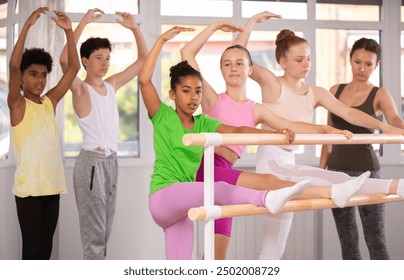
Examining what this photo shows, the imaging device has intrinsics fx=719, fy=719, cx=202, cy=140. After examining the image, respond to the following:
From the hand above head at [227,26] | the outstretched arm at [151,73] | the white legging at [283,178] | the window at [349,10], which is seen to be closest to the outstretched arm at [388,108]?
the window at [349,10]

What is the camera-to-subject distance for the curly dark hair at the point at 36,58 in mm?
1957

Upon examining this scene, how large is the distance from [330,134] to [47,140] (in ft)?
2.51

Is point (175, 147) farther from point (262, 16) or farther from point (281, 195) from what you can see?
point (262, 16)

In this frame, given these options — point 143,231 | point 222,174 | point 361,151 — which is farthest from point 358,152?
point 143,231

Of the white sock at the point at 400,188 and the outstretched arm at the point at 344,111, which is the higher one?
the outstretched arm at the point at 344,111

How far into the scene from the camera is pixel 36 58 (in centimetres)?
198

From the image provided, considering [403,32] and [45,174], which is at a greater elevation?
[403,32]

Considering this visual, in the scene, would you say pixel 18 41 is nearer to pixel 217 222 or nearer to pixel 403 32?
pixel 217 222

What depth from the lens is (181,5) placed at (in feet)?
7.31

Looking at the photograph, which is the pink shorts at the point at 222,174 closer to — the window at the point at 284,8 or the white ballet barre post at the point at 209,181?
the white ballet barre post at the point at 209,181

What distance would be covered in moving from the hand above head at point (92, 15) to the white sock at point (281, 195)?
92 cm

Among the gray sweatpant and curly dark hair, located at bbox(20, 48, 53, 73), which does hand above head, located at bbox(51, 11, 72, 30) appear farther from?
the gray sweatpant

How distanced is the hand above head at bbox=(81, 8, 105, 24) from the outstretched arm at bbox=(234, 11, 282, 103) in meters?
0.41
